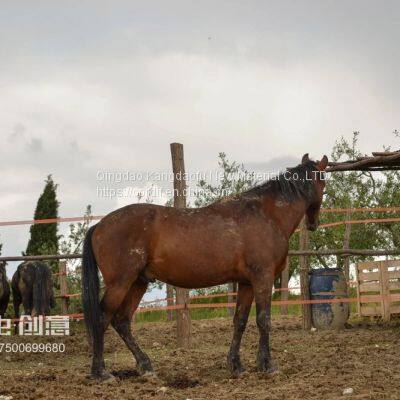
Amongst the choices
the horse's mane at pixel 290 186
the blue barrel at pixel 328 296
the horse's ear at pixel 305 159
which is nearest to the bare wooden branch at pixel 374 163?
the horse's ear at pixel 305 159

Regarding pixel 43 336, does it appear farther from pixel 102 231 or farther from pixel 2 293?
Result: pixel 102 231

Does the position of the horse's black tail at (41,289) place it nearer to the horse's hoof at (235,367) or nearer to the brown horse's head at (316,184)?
the horse's hoof at (235,367)

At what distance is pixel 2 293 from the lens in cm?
1127

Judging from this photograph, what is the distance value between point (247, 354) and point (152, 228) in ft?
8.01

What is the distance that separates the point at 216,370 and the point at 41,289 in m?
5.11

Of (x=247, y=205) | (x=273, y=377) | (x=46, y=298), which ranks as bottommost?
(x=273, y=377)

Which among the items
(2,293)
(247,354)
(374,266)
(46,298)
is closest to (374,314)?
(374,266)

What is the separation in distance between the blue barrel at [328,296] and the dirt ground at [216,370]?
78 centimetres

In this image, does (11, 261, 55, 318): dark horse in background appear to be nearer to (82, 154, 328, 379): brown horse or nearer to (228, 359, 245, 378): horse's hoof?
(82, 154, 328, 379): brown horse

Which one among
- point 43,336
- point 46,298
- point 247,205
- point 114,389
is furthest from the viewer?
point 46,298

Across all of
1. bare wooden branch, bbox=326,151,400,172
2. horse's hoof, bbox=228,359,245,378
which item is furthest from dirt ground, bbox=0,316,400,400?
bare wooden branch, bbox=326,151,400,172

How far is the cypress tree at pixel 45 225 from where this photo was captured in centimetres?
2074

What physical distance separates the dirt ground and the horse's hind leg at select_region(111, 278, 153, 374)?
152mm

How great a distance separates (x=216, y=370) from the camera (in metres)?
6.55
